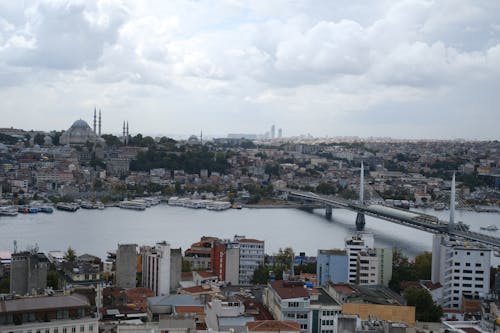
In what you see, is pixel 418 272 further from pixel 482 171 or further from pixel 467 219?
pixel 482 171

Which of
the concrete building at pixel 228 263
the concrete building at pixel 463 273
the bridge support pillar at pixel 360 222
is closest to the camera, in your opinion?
the concrete building at pixel 463 273

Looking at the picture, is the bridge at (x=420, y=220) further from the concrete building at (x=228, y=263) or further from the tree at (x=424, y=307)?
the tree at (x=424, y=307)

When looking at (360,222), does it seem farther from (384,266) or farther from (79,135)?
(79,135)

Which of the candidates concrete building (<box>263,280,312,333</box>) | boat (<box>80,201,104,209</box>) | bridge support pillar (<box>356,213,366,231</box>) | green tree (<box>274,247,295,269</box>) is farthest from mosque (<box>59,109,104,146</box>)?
concrete building (<box>263,280,312,333</box>)

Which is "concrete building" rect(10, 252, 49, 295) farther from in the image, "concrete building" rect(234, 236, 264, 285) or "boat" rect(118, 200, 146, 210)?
"boat" rect(118, 200, 146, 210)

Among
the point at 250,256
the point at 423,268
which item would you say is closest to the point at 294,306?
the point at 250,256

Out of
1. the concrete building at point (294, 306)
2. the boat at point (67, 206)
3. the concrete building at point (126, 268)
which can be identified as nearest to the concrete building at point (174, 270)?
the concrete building at point (126, 268)

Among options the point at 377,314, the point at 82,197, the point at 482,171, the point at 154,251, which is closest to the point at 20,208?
the point at 82,197
